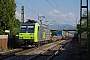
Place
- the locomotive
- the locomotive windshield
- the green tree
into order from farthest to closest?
the green tree → the locomotive windshield → the locomotive

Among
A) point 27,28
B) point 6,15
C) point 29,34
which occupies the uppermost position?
point 6,15

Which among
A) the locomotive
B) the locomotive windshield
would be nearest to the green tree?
the locomotive windshield

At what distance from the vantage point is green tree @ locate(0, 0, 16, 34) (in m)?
61.1

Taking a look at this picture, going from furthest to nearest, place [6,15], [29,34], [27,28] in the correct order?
[6,15]
[27,28]
[29,34]

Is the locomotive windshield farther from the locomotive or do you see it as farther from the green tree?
the green tree

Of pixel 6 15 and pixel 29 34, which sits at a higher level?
pixel 6 15

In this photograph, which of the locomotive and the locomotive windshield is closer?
the locomotive

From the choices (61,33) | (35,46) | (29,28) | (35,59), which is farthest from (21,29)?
(61,33)

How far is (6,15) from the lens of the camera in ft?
201

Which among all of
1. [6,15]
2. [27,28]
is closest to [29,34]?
[27,28]

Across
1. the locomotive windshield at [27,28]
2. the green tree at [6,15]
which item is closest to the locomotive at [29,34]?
the locomotive windshield at [27,28]

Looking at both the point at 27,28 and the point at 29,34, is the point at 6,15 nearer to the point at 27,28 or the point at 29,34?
the point at 27,28

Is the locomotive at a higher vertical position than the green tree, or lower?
lower

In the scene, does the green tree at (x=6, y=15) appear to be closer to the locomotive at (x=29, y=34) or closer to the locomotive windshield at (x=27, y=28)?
the locomotive windshield at (x=27, y=28)
